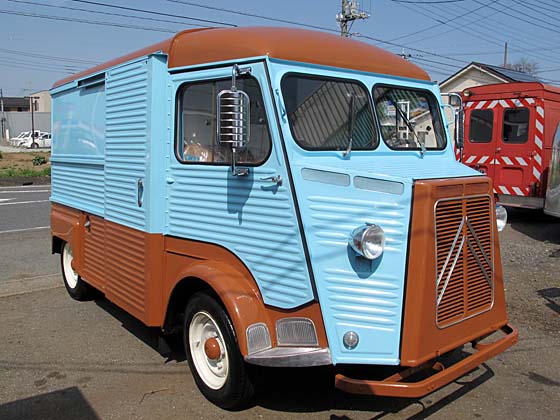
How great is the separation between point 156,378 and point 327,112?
2506mm

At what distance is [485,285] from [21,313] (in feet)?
15.8

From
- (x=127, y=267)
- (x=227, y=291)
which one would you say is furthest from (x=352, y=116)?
(x=127, y=267)

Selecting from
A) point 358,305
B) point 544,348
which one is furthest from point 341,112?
point 544,348

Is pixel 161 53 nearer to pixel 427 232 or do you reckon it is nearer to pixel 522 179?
pixel 427 232

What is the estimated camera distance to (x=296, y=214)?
133 inches

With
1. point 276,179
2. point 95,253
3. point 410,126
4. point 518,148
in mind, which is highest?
point 410,126

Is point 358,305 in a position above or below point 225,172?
below

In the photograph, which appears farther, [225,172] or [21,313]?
[21,313]

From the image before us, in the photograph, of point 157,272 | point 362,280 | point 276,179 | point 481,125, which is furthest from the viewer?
point 481,125

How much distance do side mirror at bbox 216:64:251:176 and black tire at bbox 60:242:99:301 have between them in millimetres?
3526

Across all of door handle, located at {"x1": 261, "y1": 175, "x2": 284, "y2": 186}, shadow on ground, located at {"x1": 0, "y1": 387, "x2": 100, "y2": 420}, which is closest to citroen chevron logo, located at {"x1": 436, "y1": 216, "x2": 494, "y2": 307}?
door handle, located at {"x1": 261, "y1": 175, "x2": 284, "y2": 186}

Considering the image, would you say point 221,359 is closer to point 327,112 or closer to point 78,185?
point 327,112

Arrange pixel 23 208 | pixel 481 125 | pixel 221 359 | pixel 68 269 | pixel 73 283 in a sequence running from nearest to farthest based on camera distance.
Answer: pixel 221 359 → pixel 73 283 → pixel 68 269 → pixel 481 125 → pixel 23 208

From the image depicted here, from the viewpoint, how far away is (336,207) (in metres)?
3.37
